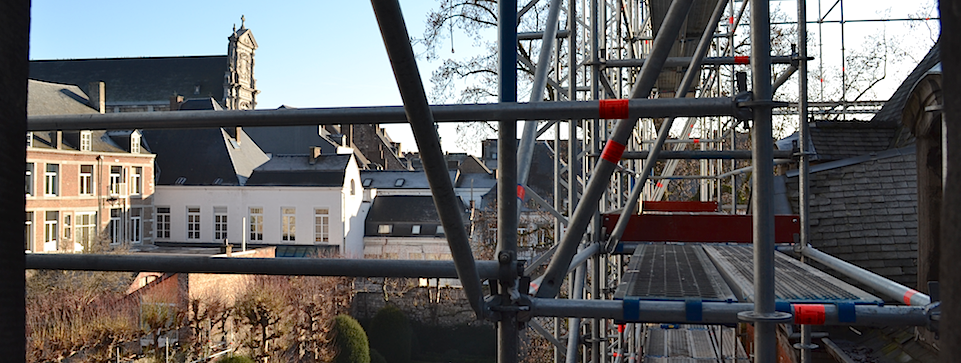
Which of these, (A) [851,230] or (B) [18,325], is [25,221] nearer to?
(B) [18,325]

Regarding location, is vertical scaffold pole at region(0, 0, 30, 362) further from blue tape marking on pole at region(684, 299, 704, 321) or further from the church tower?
the church tower

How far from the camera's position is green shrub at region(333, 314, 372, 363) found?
842 inches

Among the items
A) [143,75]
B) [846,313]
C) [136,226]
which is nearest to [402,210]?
[136,226]

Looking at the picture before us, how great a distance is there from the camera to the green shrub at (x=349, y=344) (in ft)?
70.1

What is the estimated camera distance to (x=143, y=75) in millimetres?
52344

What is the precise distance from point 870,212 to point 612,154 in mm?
6275

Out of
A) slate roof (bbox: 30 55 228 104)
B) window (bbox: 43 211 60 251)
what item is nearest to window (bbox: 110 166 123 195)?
window (bbox: 43 211 60 251)

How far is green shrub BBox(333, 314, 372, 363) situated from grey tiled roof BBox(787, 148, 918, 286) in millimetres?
15389

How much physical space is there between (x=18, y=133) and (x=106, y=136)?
34485 millimetres

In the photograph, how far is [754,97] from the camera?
6.90ft

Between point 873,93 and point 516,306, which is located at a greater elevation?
point 873,93

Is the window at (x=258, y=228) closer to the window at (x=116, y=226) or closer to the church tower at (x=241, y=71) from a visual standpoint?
the window at (x=116, y=226)

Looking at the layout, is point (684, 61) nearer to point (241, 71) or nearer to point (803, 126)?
point (803, 126)

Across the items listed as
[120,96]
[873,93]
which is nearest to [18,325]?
[873,93]
